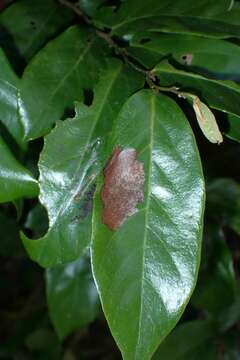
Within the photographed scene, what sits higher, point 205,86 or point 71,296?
point 205,86

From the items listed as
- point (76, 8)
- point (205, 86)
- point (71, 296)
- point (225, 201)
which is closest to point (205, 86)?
point (205, 86)

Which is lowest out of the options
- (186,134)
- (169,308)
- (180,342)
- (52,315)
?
(180,342)

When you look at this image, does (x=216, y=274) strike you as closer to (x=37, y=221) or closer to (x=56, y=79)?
(x=37, y=221)

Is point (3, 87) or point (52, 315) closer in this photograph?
point (3, 87)

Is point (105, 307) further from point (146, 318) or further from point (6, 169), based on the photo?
point (6, 169)

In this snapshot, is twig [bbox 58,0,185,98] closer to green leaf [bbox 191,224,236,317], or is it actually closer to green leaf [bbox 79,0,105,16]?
green leaf [bbox 79,0,105,16]

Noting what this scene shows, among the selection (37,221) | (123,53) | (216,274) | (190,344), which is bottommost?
(190,344)

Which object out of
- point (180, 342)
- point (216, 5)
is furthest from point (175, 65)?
point (180, 342)
